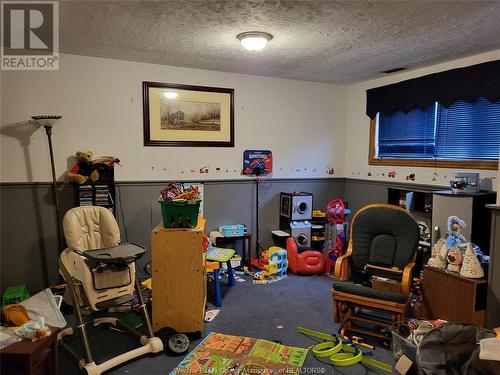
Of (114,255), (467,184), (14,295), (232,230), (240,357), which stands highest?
(467,184)

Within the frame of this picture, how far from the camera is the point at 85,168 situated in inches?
140

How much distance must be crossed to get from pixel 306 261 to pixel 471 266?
1.94m

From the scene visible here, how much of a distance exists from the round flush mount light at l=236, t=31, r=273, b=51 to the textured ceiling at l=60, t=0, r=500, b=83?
3.1 inches

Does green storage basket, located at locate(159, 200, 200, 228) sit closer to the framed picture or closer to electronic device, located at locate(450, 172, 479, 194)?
the framed picture

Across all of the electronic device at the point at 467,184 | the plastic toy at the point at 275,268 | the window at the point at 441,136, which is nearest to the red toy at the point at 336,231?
the plastic toy at the point at 275,268

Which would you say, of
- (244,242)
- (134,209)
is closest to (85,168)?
(134,209)

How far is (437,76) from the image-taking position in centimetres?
383

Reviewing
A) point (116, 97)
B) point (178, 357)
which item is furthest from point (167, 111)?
point (178, 357)

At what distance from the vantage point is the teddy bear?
3.50m

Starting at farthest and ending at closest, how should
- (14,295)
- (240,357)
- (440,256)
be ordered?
(14,295) < (440,256) < (240,357)

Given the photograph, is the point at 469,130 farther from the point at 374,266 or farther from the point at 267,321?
the point at 267,321

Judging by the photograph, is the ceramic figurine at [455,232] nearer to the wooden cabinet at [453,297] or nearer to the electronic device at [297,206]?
the wooden cabinet at [453,297]

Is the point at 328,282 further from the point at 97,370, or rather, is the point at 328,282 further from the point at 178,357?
the point at 97,370

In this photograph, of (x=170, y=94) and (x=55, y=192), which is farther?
(x=170, y=94)
